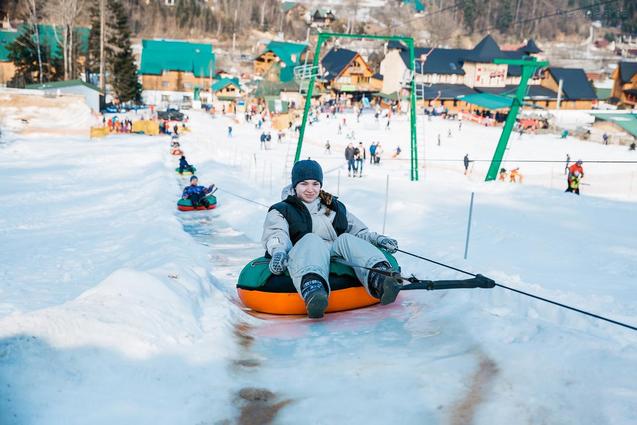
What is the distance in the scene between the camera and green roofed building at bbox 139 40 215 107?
81.6 metres

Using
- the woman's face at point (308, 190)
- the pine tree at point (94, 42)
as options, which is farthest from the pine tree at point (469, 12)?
the woman's face at point (308, 190)

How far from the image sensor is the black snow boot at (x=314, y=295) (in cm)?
510

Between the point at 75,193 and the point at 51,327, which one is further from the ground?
the point at 51,327

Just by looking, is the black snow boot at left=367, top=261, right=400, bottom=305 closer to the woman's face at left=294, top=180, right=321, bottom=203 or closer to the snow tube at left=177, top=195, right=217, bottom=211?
the woman's face at left=294, top=180, right=321, bottom=203

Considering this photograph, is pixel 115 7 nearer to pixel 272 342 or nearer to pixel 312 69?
pixel 312 69

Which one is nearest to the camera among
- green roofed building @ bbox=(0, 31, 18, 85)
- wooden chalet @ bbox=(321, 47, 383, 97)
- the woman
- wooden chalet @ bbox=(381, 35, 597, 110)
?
the woman

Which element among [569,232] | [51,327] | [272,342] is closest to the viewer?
[51,327]

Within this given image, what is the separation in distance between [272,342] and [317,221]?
1.68 m

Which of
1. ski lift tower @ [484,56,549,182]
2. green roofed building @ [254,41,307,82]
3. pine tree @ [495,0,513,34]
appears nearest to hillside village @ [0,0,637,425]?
ski lift tower @ [484,56,549,182]

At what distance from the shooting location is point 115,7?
2335 inches

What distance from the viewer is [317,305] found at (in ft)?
16.8

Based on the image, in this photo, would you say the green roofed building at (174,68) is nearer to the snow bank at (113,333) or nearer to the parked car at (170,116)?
the parked car at (170,116)

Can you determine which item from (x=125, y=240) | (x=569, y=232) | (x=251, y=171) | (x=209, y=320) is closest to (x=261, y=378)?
(x=209, y=320)

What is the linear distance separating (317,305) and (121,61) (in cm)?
5692
